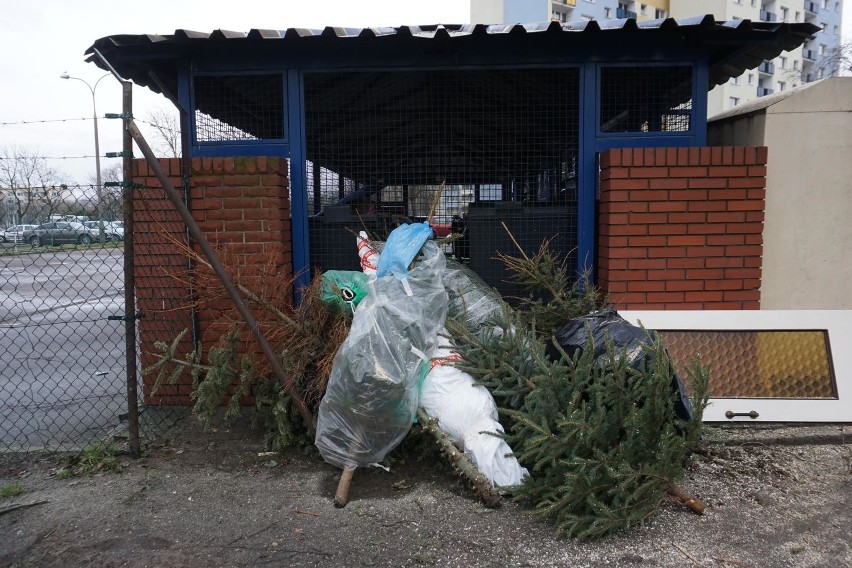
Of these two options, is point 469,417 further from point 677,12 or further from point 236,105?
point 677,12

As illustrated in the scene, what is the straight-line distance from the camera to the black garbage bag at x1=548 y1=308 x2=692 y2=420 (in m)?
3.21

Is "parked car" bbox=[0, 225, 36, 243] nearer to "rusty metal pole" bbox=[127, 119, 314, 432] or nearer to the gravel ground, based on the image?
"rusty metal pole" bbox=[127, 119, 314, 432]

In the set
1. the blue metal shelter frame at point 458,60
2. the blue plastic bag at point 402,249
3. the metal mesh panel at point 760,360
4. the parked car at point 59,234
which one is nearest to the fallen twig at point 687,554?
the metal mesh panel at point 760,360

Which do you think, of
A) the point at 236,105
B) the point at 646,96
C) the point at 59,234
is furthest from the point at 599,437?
the point at 236,105

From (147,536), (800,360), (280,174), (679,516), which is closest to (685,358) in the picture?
(800,360)

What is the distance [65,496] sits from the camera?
10.9 ft

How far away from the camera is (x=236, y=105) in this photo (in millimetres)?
4996

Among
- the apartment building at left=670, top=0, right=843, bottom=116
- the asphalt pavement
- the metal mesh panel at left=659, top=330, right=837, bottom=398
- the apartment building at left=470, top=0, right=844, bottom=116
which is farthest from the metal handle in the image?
the apartment building at left=670, top=0, right=843, bottom=116

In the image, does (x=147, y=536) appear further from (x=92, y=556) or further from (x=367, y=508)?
(x=367, y=508)

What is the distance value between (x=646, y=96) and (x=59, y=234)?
4.24 metres

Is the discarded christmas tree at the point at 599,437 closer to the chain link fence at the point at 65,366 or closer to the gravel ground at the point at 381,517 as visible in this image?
the gravel ground at the point at 381,517

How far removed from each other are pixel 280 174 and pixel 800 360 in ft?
12.0

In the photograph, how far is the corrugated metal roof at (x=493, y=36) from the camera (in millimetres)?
4090

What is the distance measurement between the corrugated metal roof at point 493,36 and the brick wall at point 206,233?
0.73 m
